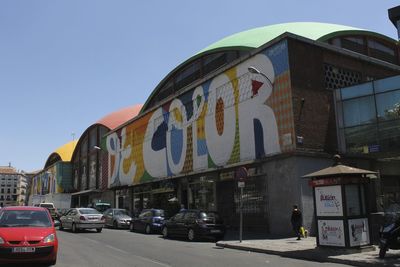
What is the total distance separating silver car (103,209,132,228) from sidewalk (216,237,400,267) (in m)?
14.4

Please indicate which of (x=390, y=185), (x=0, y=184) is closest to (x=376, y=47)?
(x=390, y=185)

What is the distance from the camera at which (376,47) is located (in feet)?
122

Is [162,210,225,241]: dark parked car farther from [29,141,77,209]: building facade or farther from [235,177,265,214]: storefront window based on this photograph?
[29,141,77,209]: building facade

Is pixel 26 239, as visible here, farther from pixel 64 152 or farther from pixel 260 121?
pixel 64 152

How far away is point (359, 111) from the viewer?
24.3m

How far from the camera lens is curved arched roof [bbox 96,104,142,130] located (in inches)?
2290

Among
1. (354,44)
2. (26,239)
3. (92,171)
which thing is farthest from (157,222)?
(92,171)

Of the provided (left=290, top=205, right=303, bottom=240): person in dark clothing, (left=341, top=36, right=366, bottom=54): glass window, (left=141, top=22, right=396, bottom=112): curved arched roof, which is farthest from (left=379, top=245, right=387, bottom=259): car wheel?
(left=341, top=36, right=366, bottom=54): glass window

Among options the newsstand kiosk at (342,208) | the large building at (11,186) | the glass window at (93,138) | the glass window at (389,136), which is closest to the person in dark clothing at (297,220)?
the newsstand kiosk at (342,208)

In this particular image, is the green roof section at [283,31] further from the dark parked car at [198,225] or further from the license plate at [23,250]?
the license plate at [23,250]

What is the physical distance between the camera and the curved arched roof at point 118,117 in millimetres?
58156

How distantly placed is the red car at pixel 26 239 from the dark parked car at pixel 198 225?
1010 centimetres

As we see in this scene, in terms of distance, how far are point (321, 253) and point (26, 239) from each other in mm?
9051

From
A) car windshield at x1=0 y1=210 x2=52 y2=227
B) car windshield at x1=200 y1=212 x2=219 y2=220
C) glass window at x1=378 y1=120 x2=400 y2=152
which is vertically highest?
glass window at x1=378 y1=120 x2=400 y2=152
